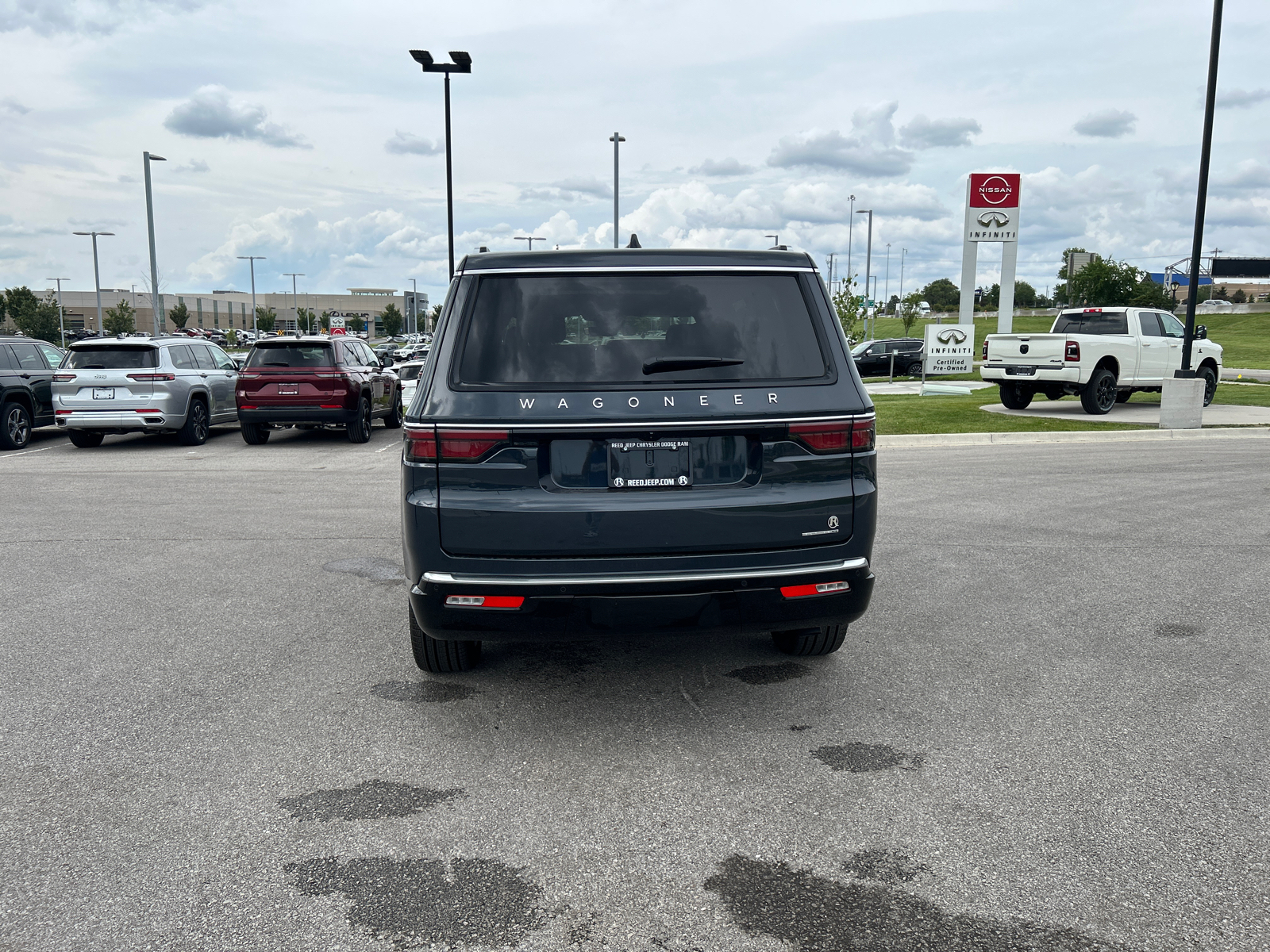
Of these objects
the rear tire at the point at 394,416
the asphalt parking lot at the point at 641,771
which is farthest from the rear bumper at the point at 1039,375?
the asphalt parking lot at the point at 641,771

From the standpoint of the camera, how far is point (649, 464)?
3.97 metres

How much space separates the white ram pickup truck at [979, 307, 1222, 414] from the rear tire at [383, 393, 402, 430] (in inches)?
430

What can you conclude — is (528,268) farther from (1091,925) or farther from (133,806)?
(1091,925)

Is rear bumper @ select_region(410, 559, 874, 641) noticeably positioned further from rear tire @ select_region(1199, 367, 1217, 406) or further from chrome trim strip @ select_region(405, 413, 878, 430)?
rear tire @ select_region(1199, 367, 1217, 406)

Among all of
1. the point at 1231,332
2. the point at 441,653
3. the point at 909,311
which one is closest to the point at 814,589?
the point at 441,653

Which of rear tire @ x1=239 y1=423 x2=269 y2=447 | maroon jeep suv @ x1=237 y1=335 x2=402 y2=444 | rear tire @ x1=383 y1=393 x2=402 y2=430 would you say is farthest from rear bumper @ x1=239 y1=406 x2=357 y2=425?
rear tire @ x1=383 y1=393 x2=402 y2=430

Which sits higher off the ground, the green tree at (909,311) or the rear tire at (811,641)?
the green tree at (909,311)

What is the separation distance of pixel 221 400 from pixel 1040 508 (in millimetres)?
13383

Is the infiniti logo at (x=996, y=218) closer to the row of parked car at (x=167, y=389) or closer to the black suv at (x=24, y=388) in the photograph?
the row of parked car at (x=167, y=389)

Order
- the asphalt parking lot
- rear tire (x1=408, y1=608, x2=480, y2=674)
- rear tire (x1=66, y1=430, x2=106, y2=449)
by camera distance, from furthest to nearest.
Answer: rear tire (x1=66, y1=430, x2=106, y2=449) → rear tire (x1=408, y1=608, x2=480, y2=674) → the asphalt parking lot

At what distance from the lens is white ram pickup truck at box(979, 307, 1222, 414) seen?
18.8 meters

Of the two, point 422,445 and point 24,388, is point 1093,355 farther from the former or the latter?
point 24,388

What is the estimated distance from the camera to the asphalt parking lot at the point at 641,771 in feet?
9.58

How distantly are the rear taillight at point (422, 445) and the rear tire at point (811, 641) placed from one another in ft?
6.52
